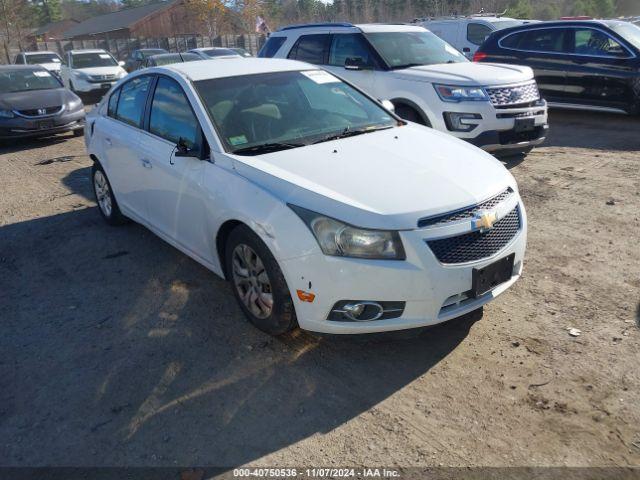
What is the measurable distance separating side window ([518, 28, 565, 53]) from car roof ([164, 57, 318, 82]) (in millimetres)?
7080

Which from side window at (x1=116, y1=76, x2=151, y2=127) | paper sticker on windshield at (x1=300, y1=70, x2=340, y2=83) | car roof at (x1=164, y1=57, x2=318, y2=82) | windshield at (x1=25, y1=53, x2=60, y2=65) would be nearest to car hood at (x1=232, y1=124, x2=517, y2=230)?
paper sticker on windshield at (x1=300, y1=70, x2=340, y2=83)

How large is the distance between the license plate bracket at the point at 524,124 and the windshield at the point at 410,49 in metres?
1.74

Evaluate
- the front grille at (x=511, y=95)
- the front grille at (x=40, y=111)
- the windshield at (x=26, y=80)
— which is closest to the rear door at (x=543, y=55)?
the front grille at (x=511, y=95)

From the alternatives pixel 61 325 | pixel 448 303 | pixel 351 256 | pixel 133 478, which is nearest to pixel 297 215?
pixel 351 256

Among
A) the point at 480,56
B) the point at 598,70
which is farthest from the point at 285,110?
the point at 480,56

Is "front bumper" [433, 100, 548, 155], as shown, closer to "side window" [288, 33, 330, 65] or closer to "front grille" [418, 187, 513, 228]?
"side window" [288, 33, 330, 65]

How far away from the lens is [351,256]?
304cm

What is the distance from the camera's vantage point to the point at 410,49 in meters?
8.19

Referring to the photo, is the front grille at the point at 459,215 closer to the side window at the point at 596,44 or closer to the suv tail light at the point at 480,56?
the side window at the point at 596,44

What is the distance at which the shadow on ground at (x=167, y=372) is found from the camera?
9.35 feet

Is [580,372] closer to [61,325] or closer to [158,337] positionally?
[158,337]

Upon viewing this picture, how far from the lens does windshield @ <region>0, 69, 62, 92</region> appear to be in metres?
11.7

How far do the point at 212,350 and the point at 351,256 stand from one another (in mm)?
1214

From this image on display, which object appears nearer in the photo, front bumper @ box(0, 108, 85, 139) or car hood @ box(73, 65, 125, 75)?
front bumper @ box(0, 108, 85, 139)
